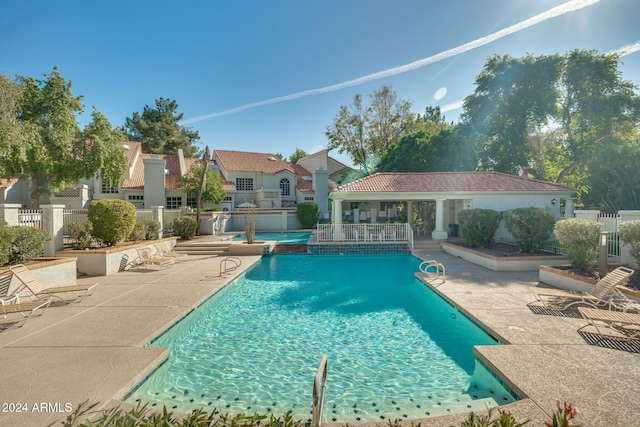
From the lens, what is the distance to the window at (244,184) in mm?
36312

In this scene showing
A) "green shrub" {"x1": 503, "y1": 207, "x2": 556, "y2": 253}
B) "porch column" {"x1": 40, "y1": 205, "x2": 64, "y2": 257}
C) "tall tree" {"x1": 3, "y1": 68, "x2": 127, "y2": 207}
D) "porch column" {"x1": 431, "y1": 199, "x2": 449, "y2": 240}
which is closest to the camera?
"porch column" {"x1": 40, "y1": 205, "x2": 64, "y2": 257}

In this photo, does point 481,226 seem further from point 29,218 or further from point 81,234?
point 29,218

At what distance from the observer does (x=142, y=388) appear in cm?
413

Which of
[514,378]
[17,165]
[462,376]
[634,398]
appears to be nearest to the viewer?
[634,398]

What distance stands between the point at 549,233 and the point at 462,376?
1096cm

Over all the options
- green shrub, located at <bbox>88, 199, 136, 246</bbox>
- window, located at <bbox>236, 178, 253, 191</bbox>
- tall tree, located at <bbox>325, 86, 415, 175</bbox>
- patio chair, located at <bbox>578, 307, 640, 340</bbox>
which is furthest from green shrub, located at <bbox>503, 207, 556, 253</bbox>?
window, located at <bbox>236, 178, 253, 191</bbox>

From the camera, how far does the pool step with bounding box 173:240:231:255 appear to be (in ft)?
54.7

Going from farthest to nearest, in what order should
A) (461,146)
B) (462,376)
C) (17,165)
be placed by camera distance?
(461,146)
(17,165)
(462,376)

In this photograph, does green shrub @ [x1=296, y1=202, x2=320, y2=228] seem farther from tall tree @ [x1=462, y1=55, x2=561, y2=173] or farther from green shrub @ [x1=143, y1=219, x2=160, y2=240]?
tall tree @ [x1=462, y1=55, x2=561, y2=173]

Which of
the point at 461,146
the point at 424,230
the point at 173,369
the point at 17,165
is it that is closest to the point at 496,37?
the point at 461,146

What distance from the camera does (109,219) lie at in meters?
11.6

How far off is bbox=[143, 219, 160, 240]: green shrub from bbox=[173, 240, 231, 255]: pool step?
182 centimetres

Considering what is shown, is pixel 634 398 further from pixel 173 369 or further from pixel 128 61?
pixel 128 61

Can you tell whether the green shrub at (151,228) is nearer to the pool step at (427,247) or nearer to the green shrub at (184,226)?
the green shrub at (184,226)
